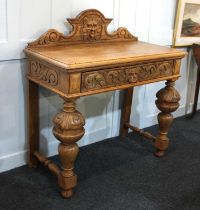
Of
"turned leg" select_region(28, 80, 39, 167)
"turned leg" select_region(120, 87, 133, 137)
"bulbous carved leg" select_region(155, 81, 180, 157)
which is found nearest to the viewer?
"turned leg" select_region(28, 80, 39, 167)

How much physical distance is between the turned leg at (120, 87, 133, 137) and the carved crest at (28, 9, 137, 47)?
0.58 m

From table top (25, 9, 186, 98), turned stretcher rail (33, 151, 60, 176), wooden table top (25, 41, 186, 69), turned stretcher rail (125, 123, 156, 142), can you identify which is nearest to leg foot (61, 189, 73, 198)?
turned stretcher rail (33, 151, 60, 176)

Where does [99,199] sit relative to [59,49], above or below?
below

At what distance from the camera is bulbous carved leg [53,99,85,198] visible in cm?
193

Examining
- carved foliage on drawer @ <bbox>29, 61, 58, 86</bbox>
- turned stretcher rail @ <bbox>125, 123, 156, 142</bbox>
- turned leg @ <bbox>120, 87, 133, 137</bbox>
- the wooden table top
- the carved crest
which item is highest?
the carved crest

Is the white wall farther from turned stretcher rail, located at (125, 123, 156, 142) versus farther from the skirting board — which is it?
turned stretcher rail, located at (125, 123, 156, 142)

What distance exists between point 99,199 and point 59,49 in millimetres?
1022

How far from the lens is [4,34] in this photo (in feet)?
6.95

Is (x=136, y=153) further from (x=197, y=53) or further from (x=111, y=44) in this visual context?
(x=197, y=53)

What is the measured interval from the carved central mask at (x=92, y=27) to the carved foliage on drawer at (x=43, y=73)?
48 cm

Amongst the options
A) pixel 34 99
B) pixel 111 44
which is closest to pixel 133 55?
pixel 111 44

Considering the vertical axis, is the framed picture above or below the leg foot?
above

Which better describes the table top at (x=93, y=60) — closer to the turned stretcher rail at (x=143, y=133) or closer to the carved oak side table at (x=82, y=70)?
the carved oak side table at (x=82, y=70)

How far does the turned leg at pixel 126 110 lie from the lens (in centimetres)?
296
